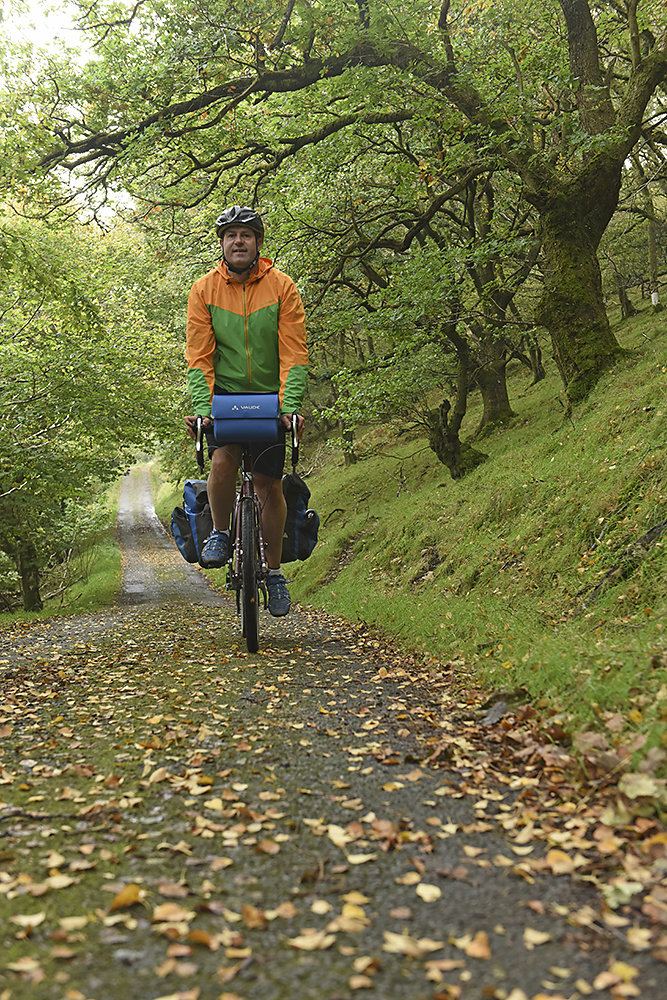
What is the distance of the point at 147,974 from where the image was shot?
191 cm

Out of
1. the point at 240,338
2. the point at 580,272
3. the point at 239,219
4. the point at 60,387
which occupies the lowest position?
the point at 240,338

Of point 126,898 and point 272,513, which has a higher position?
point 272,513

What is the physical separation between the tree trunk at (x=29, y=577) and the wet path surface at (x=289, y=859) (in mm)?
14686

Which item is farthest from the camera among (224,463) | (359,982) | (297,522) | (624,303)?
(624,303)

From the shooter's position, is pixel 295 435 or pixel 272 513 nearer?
pixel 295 435

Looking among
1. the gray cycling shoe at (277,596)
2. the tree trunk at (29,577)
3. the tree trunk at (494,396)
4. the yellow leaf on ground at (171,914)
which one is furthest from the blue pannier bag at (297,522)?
the tree trunk at (29,577)

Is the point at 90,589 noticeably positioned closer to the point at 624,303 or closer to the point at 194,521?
the point at 624,303

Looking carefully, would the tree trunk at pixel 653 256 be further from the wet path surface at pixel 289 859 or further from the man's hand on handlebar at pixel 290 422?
the wet path surface at pixel 289 859

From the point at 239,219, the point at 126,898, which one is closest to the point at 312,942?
the point at 126,898

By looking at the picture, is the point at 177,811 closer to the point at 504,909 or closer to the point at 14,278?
the point at 504,909

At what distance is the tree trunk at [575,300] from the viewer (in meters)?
9.41

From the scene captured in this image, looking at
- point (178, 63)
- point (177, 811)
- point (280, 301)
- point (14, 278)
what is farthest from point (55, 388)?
point (177, 811)

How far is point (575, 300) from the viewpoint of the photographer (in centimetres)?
943

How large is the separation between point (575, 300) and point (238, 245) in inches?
218
